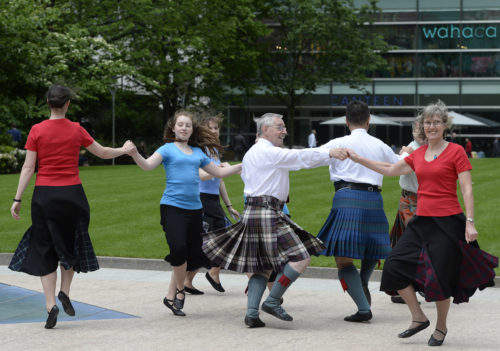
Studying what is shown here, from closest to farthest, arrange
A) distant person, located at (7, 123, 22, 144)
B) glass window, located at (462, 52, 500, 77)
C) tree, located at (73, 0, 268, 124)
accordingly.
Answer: distant person, located at (7, 123, 22, 144), tree, located at (73, 0, 268, 124), glass window, located at (462, 52, 500, 77)

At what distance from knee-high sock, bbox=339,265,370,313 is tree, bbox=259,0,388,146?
37998 mm

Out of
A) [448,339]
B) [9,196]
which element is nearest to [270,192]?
[448,339]

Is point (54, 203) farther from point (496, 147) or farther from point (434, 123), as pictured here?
point (496, 147)

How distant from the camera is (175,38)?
125 ft

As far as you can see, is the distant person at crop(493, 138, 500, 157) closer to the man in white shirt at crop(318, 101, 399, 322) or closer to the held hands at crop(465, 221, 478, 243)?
the man in white shirt at crop(318, 101, 399, 322)

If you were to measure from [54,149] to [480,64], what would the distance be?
153ft

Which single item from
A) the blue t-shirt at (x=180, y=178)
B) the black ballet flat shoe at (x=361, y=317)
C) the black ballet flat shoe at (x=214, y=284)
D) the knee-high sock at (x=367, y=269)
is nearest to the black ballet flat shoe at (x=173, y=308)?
the blue t-shirt at (x=180, y=178)

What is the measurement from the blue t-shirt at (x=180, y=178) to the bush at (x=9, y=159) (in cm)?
2151

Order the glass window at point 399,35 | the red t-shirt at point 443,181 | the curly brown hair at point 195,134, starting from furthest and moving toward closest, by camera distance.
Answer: the glass window at point 399,35 < the curly brown hair at point 195,134 < the red t-shirt at point 443,181

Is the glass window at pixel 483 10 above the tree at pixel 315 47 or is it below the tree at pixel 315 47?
A: above

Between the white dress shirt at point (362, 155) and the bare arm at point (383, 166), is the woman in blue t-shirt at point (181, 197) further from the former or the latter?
the bare arm at point (383, 166)

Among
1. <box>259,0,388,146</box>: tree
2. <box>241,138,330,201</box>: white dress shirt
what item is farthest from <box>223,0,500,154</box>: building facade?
<box>241,138,330,201</box>: white dress shirt

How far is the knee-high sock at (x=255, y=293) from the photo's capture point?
6824mm

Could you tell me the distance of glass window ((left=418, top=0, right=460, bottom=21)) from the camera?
50406 mm
